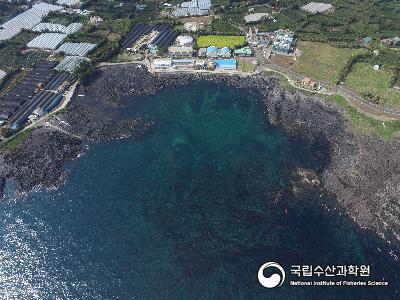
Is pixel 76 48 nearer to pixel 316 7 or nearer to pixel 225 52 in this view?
pixel 225 52

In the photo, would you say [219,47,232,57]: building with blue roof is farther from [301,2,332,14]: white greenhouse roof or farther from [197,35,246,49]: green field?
[301,2,332,14]: white greenhouse roof

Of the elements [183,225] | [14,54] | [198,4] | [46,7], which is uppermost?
[198,4]

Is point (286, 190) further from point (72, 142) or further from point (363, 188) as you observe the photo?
point (72, 142)

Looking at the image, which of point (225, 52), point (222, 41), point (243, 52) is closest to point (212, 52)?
point (225, 52)

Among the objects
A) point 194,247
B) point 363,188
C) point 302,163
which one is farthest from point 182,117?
point 363,188

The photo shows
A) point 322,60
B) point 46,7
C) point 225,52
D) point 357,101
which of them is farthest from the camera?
point 46,7

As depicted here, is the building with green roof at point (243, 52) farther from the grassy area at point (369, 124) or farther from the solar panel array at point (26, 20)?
the solar panel array at point (26, 20)

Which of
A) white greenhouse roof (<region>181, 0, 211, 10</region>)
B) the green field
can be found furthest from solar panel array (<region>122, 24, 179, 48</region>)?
white greenhouse roof (<region>181, 0, 211, 10</region>)
